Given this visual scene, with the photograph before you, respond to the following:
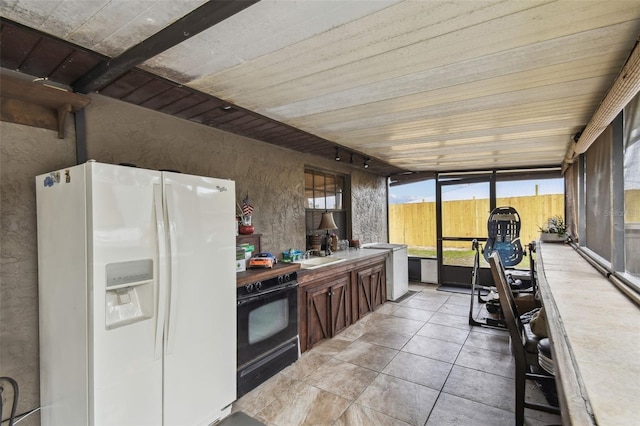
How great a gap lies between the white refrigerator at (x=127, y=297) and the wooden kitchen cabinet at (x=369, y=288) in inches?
95.2

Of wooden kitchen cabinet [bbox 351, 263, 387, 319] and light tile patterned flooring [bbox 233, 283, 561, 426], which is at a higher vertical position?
wooden kitchen cabinet [bbox 351, 263, 387, 319]

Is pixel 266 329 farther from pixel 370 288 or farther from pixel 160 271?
pixel 370 288

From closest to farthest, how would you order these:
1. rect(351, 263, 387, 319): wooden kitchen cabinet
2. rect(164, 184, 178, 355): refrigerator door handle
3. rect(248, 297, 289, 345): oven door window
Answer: rect(164, 184, 178, 355): refrigerator door handle < rect(248, 297, 289, 345): oven door window < rect(351, 263, 387, 319): wooden kitchen cabinet

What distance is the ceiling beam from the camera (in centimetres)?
117

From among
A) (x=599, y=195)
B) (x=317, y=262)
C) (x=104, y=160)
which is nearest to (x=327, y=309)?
(x=317, y=262)

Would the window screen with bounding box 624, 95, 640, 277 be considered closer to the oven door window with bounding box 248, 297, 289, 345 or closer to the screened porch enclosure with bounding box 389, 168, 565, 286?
the oven door window with bounding box 248, 297, 289, 345

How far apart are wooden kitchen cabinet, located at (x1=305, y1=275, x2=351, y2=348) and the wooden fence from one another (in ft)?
10.4

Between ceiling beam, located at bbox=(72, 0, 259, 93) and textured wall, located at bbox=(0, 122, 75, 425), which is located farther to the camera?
textured wall, located at bbox=(0, 122, 75, 425)

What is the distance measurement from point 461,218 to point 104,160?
20.0ft

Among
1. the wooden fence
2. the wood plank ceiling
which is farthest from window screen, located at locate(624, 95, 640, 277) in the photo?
the wooden fence

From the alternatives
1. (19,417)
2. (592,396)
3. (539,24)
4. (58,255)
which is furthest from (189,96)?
(592,396)

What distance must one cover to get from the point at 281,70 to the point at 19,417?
2589 mm

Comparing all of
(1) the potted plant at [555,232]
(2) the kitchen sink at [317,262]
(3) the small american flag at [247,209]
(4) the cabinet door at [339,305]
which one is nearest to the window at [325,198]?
(2) the kitchen sink at [317,262]

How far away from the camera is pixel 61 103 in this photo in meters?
1.84
